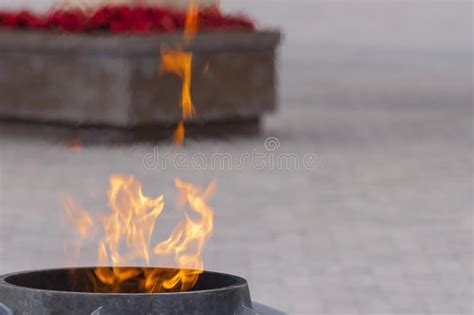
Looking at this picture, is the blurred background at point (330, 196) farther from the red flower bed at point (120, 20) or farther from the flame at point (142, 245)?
the flame at point (142, 245)

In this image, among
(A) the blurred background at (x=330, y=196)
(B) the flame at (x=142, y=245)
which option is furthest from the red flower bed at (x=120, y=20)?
(B) the flame at (x=142, y=245)

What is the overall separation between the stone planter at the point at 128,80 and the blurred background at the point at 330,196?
0.84 ft

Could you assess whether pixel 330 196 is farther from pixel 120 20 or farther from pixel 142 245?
pixel 142 245

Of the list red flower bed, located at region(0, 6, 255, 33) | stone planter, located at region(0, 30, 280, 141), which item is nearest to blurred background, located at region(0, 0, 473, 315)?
stone planter, located at region(0, 30, 280, 141)

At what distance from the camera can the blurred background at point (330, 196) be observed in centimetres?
712

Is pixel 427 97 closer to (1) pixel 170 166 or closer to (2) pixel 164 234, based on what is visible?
(1) pixel 170 166

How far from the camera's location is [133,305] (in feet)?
11.8

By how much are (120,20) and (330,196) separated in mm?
3526

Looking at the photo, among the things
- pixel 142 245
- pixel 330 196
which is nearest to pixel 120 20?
pixel 330 196

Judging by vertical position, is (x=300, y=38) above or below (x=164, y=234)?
above

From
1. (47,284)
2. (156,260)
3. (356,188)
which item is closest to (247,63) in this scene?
(356,188)

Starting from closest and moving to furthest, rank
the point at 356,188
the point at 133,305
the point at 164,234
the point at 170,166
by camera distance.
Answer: the point at 133,305 < the point at 164,234 < the point at 356,188 < the point at 170,166

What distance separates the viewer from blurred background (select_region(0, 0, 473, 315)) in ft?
23.4

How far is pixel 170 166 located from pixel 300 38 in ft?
56.1
